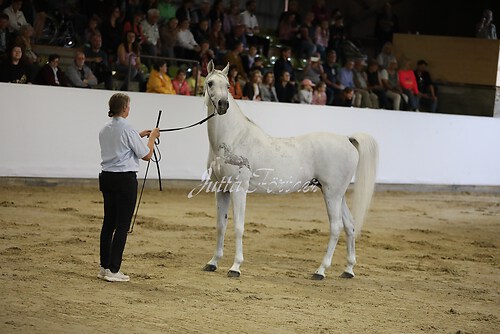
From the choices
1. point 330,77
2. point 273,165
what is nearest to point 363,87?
point 330,77

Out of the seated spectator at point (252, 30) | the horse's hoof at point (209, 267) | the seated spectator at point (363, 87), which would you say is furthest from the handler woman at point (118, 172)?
the seated spectator at point (252, 30)

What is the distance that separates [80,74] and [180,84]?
1.88 meters

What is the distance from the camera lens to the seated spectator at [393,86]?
1934cm

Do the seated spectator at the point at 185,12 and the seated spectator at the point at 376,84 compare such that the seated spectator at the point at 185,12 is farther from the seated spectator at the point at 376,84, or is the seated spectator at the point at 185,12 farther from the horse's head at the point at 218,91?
the horse's head at the point at 218,91

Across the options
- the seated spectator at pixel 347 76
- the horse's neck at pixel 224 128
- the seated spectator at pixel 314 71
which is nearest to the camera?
the horse's neck at pixel 224 128

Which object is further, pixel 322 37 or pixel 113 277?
pixel 322 37

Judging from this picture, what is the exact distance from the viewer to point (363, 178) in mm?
9062

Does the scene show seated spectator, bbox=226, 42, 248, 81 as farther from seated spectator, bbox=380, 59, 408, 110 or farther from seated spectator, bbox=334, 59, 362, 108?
seated spectator, bbox=380, 59, 408, 110

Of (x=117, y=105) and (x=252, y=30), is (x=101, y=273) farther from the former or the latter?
(x=252, y=30)

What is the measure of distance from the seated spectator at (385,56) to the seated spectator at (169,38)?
20.1ft

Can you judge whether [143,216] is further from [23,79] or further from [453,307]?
[453,307]

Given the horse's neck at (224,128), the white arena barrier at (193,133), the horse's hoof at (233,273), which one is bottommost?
the white arena barrier at (193,133)

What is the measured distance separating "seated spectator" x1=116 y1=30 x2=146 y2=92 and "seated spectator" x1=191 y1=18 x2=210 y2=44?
8.19 ft

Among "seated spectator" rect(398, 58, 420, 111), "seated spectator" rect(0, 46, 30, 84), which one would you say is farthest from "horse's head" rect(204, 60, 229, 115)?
"seated spectator" rect(398, 58, 420, 111)
